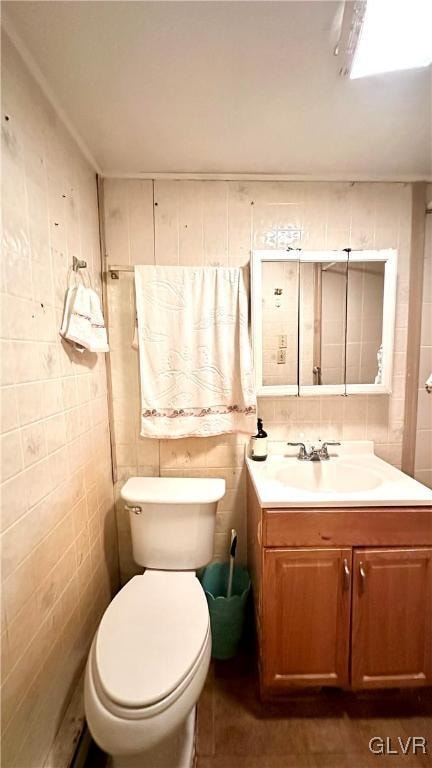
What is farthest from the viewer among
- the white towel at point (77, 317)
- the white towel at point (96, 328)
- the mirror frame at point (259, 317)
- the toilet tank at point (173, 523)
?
the mirror frame at point (259, 317)

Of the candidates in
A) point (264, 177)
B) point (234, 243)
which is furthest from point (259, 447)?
point (264, 177)

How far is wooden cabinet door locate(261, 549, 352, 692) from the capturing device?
99cm

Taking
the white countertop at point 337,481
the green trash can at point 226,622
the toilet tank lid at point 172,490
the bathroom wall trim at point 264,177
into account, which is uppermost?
the bathroom wall trim at point 264,177

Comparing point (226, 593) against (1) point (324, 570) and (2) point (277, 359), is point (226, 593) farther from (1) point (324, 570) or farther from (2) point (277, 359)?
(2) point (277, 359)

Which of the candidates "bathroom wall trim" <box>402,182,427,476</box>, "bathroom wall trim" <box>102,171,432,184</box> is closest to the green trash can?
"bathroom wall trim" <box>402,182,427,476</box>

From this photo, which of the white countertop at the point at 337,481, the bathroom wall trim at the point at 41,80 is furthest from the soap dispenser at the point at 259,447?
the bathroom wall trim at the point at 41,80

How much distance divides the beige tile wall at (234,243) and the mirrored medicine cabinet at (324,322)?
0.28 ft

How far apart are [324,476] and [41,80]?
5.76 feet

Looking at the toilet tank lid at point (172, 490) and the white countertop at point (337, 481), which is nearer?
the white countertop at point (337, 481)

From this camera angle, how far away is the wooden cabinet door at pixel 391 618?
3.25 feet

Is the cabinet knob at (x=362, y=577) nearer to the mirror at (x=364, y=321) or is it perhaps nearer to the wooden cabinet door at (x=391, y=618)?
the wooden cabinet door at (x=391, y=618)

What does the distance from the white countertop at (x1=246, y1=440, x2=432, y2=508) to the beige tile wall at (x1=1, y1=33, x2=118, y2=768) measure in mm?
696

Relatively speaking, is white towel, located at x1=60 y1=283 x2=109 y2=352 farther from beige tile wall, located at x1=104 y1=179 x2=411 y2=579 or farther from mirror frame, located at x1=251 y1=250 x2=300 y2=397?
mirror frame, located at x1=251 y1=250 x2=300 y2=397

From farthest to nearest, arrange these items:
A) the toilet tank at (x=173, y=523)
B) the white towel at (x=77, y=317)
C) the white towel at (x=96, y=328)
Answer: the toilet tank at (x=173, y=523), the white towel at (x=96, y=328), the white towel at (x=77, y=317)
